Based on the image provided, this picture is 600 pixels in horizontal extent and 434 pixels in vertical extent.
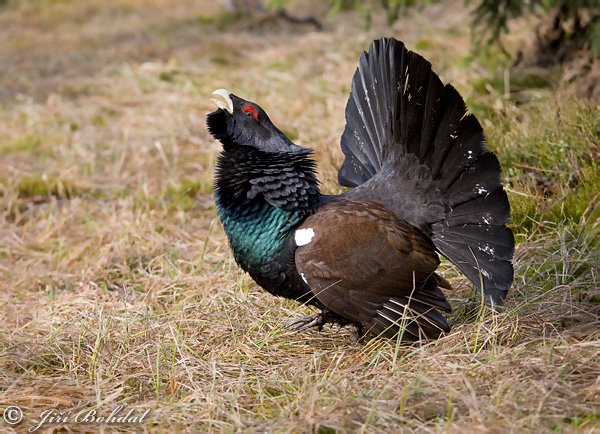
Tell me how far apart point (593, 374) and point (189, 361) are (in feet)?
6.22

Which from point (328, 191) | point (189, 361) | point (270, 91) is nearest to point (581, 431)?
point (189, 361)

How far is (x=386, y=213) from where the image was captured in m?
3.46

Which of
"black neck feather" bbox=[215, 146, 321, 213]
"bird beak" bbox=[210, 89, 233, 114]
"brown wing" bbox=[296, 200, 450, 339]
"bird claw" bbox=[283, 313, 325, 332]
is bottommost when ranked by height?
"bird claw" bbox=[283, 313, 325, 332]

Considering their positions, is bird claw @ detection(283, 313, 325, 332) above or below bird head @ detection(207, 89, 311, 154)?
below

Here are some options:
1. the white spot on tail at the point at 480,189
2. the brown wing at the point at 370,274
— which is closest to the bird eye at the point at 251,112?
the brown wing at the point at 370,274

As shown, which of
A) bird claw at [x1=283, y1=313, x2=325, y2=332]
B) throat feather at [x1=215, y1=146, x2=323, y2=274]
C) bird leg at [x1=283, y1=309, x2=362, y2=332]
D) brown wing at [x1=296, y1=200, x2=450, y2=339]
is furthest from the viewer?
bird claw at [x1=283, y1=313, x2=325, y2=332]

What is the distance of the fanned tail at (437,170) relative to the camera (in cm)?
333

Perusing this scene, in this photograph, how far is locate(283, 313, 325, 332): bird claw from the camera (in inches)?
138

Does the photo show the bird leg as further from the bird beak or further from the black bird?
the bird beak

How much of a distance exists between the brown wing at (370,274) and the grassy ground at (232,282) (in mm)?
158

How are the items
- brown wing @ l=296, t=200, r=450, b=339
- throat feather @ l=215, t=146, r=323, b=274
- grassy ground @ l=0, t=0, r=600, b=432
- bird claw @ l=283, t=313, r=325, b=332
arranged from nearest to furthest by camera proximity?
1. grassy ground @ l=0, t=0, r=600, b=432
2. brown wing @ l=296, t=200, r=450, b=339
3. throat feather @ l=215, t=146, r=323, b=274
4. bird claw @ l=283, t=313, r=325, b=332

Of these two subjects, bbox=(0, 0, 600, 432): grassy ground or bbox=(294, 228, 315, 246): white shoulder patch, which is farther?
bbox=(294, 228, 315, 246): white shoulder patch

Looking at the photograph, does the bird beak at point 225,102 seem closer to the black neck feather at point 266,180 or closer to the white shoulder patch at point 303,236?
the black neck feather at point 266,180

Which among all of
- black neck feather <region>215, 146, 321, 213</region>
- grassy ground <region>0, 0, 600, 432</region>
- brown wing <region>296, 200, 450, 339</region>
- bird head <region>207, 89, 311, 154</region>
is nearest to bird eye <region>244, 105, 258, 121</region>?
A: bird head <region>207, 89, 311, 154</region>
